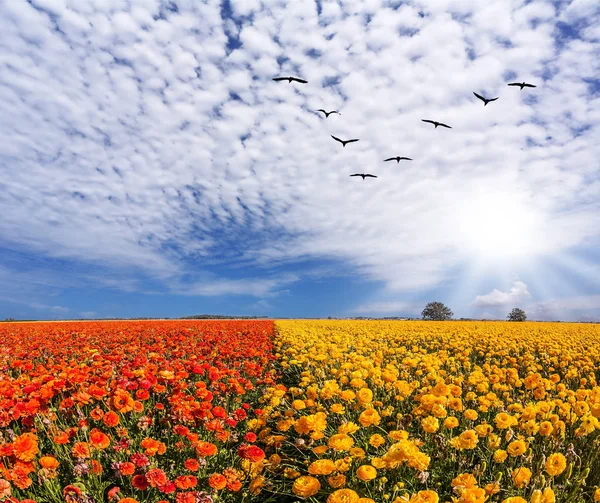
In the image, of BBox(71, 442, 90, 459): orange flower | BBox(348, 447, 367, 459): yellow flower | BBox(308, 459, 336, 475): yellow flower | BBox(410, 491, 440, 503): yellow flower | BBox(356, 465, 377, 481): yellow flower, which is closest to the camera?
BBox(410, 491, 440, 503): yellow flower

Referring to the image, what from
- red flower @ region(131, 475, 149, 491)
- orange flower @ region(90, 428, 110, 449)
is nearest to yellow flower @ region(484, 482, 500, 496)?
red flower @ region(131, 475, 149, 491)

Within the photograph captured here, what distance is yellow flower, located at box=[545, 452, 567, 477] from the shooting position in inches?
95.7

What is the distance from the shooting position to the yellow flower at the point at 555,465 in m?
2.43

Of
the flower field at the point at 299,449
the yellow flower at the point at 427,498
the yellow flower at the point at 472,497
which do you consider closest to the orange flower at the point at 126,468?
the flower field at the point at 299,449

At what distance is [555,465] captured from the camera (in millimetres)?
2494

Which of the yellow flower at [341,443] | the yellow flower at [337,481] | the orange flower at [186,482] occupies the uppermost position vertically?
the yellow flower at [341,443]

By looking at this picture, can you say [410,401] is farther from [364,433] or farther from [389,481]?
[389,481]

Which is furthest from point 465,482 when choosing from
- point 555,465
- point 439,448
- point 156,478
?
point 156,478

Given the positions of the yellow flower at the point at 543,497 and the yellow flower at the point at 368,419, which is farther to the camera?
the yellow flower at the point at 368,419

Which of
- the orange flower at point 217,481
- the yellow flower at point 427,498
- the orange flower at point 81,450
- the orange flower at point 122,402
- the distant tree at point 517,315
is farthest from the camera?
the distant tree at point 517,315

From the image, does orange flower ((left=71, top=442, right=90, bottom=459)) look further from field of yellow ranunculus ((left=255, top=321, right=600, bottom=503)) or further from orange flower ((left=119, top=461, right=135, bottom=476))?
field of yellow ranunculus ((left=255, top=321, right=600, bottom=503))

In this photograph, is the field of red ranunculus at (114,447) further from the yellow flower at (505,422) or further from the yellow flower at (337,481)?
the yellow flower at (505,422)

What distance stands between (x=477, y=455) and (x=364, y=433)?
4.09ft

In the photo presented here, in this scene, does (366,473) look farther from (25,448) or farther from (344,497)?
(25,448)
